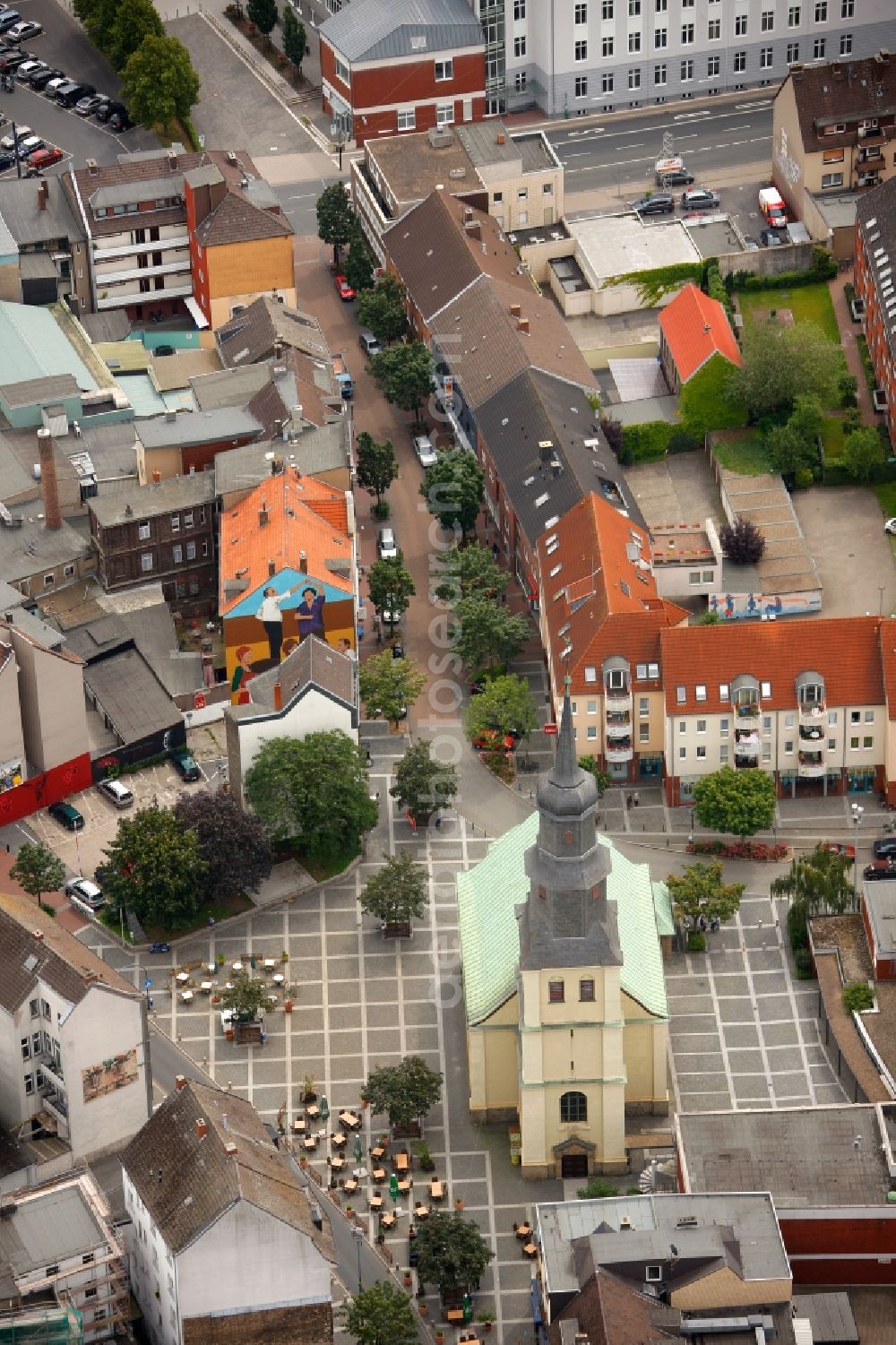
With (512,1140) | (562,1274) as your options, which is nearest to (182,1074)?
(512,1140)

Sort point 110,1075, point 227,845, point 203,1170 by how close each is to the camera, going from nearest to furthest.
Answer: point 203,1170
point 110,1075
point 227,845

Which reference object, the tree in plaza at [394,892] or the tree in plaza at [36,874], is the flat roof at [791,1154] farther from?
the tree in plaza at [36,874]

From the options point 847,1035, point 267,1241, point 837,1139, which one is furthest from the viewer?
point 847,1035

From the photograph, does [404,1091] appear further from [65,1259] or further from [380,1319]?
[65,1259]

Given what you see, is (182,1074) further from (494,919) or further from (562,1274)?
(562,1274)

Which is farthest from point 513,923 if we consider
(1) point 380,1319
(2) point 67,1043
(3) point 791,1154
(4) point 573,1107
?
(1) point 380,1319

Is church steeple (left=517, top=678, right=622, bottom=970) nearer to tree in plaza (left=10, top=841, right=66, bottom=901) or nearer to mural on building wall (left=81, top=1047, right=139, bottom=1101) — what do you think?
mural on building wall (left=81, top=1047, right=139, bottom=1101)
